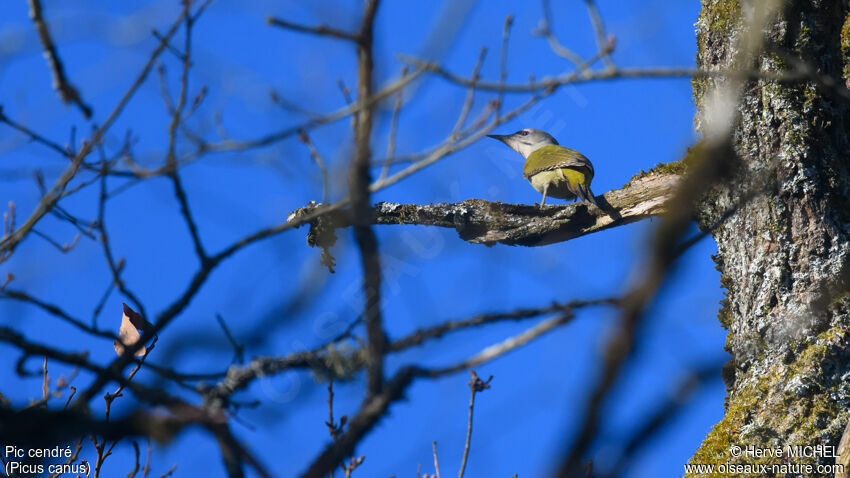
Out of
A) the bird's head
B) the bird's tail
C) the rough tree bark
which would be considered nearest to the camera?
the rough tree bark

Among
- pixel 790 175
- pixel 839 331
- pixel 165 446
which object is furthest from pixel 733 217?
pixel 165 446

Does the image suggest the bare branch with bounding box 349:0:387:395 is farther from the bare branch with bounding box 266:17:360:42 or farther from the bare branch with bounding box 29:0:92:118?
the bare branch with bounding box 29:0:92:118

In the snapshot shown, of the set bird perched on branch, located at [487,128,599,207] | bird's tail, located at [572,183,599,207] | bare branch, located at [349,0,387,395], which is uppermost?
bird perched on branch, located at [487,128,599,207]

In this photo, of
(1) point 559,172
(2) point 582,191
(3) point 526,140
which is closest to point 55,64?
(2) point 582,191

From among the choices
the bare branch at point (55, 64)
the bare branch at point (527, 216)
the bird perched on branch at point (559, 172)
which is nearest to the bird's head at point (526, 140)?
the bird perched on branch at point (559, 172)

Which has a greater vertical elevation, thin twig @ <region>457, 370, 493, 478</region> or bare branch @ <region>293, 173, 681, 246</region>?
bare branch @ <region>293, 173, 681, 246</region>

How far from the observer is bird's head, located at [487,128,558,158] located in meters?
7.28

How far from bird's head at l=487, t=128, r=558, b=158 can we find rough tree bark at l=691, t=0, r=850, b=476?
383 cm

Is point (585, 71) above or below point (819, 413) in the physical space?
above

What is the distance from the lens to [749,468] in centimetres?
280

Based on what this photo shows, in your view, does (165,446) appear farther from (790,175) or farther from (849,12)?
(849,12)

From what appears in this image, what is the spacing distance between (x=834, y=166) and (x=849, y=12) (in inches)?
33.8

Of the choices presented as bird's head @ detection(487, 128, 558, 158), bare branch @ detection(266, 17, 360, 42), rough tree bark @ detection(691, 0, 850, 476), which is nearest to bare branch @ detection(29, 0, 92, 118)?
bare branch @ detection(266, 17, 360, 42)

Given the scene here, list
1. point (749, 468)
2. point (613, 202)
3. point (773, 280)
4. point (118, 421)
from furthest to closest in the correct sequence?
point (613, 202), point (773, 280), point (749, 468), point (118, 421)
